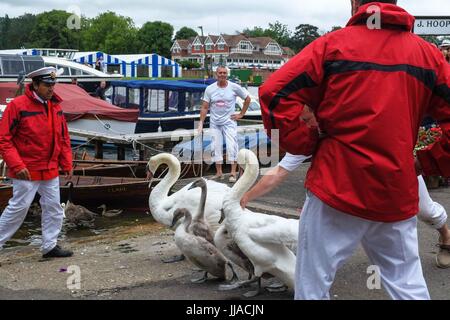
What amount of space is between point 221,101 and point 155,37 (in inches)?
4324

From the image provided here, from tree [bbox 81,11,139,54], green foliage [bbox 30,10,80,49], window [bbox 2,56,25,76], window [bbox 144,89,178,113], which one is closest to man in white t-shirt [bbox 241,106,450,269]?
window [bbox 144,89,178,113]

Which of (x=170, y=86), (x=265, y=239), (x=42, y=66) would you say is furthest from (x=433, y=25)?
(x=42, y=66)

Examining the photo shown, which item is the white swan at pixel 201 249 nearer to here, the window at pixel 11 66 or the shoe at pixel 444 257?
the shoe at pixel 444 257

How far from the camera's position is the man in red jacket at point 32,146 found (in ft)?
22.6

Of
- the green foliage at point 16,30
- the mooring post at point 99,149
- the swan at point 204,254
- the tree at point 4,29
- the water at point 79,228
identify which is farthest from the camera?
the tree at point 4,29

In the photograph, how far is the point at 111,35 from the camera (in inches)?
4518

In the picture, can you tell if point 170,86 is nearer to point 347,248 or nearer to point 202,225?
point 202,225

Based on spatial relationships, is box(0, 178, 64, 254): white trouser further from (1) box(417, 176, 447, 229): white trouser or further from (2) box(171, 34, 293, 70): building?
(2) box(171, 34, 293, 70): building

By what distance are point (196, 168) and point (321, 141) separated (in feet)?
37.1

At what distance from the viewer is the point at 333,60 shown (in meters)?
3.27

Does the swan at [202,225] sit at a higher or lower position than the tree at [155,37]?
lower

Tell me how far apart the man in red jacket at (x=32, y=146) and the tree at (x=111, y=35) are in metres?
107

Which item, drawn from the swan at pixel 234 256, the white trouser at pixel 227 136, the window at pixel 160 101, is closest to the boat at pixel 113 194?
the white trouser at pixel 227 136
